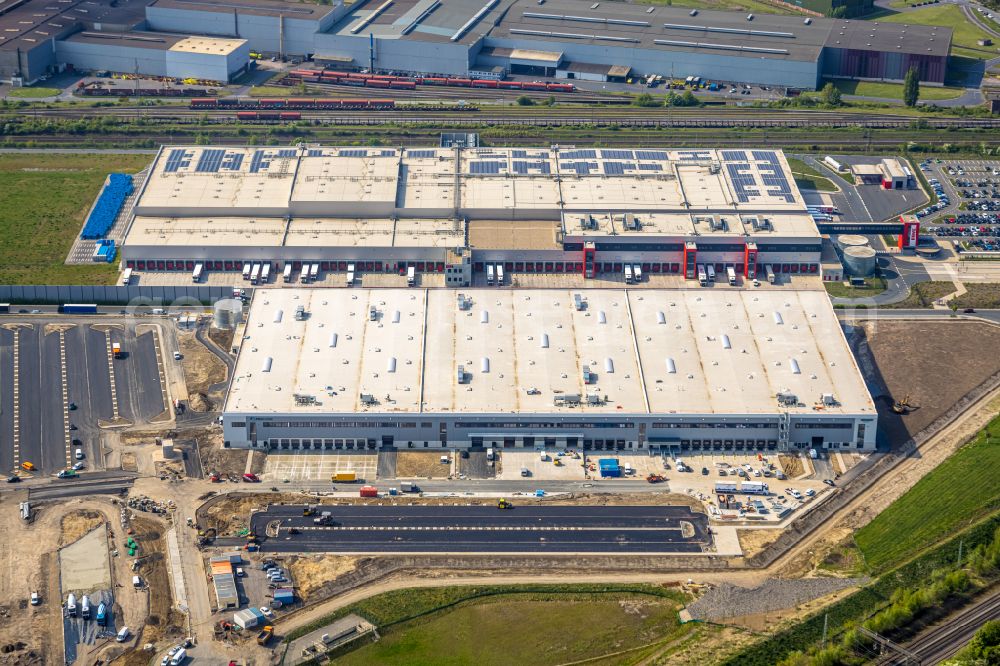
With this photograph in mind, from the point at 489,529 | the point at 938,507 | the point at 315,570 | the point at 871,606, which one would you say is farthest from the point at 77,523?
the point at 938,507

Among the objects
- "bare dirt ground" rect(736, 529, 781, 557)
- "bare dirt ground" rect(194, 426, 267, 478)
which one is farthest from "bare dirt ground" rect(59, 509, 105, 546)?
"bare dirt ground" rect(736, 529, 781, 557)

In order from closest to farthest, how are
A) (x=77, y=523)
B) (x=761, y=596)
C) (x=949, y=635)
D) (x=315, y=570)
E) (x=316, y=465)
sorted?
(x=949, y=635) → (x=761, y=596) → (x=315, y=570) → (x=77, y=523) → (x=316, y=465)

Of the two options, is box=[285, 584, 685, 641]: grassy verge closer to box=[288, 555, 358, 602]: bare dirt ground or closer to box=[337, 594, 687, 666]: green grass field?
box=[337, 594, 687, 666]: green grass field

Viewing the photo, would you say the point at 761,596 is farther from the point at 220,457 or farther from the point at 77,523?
the point at 77,523

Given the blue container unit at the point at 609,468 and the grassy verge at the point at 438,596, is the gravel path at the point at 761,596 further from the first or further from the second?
the blue container unit at the point at 609,468

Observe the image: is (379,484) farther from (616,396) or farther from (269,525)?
(616,396)

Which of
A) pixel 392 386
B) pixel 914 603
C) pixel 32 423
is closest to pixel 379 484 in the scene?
pixel 392 386

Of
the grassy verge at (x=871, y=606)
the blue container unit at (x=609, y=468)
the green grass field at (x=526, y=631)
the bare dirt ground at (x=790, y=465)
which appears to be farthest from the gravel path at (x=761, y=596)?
the blue container unit at (x=609, y=468)
